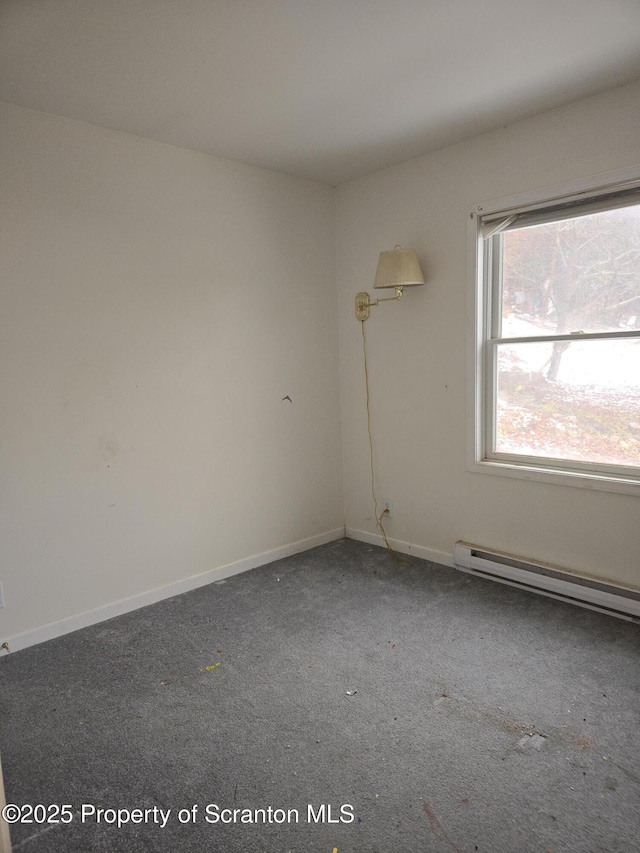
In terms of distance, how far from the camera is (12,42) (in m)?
2.06

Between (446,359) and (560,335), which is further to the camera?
(446,359)

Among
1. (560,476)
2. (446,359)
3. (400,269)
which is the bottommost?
(560,476)

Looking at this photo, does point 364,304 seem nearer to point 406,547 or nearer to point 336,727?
point 406,547

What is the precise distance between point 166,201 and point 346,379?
1.66 m

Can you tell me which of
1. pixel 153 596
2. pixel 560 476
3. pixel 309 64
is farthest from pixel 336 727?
pixel 309 64

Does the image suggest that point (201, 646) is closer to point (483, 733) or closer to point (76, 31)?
point (483, 733)

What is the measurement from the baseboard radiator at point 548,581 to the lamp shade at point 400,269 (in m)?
1.61

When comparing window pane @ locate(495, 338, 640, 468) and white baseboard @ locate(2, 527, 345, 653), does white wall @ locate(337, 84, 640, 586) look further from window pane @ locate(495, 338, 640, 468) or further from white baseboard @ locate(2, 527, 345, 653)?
white baseboard @ locate(2, 527, 345, 653)

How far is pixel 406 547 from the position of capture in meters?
3.86

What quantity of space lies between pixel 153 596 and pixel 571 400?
2524 mm

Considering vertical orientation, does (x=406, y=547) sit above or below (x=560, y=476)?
below

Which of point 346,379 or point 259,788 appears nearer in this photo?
point 259,788

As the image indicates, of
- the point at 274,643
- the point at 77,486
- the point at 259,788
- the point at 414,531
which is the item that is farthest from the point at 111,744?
the point at 414,531

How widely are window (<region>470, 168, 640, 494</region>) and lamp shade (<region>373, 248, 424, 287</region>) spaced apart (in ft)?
1.15
